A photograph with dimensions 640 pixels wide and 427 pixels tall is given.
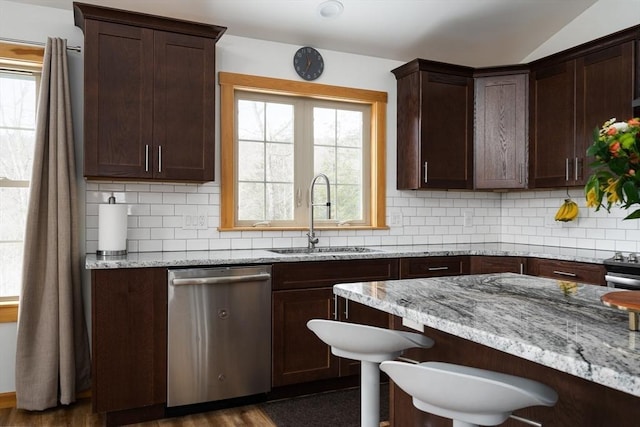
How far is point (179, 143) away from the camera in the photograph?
10.3 feet

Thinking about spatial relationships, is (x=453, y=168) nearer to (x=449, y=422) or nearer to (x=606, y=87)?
(x=606, y=87)

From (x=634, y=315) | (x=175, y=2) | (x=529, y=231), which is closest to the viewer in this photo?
(x=634, y=315)

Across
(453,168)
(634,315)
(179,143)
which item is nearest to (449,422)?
(634,315)

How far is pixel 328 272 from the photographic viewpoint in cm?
325

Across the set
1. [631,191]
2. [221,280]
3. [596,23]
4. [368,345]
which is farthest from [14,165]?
[596,23]

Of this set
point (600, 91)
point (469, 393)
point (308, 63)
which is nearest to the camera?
point (469, 393)

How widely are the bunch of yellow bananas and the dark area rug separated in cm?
203

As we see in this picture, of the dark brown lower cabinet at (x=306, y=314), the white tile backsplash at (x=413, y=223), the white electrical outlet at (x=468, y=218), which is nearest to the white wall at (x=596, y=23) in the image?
the white tile backsplash at (x=413, y=223)

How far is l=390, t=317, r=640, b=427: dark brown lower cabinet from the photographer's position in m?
1.23

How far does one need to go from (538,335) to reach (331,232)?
2.85m

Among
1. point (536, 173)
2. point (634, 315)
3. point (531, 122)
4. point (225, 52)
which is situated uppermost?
point (225, 52)

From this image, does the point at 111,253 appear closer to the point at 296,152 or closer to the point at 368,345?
the point at 296,152

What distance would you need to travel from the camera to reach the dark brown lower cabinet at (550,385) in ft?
4.03

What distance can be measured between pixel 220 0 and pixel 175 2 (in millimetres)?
294
